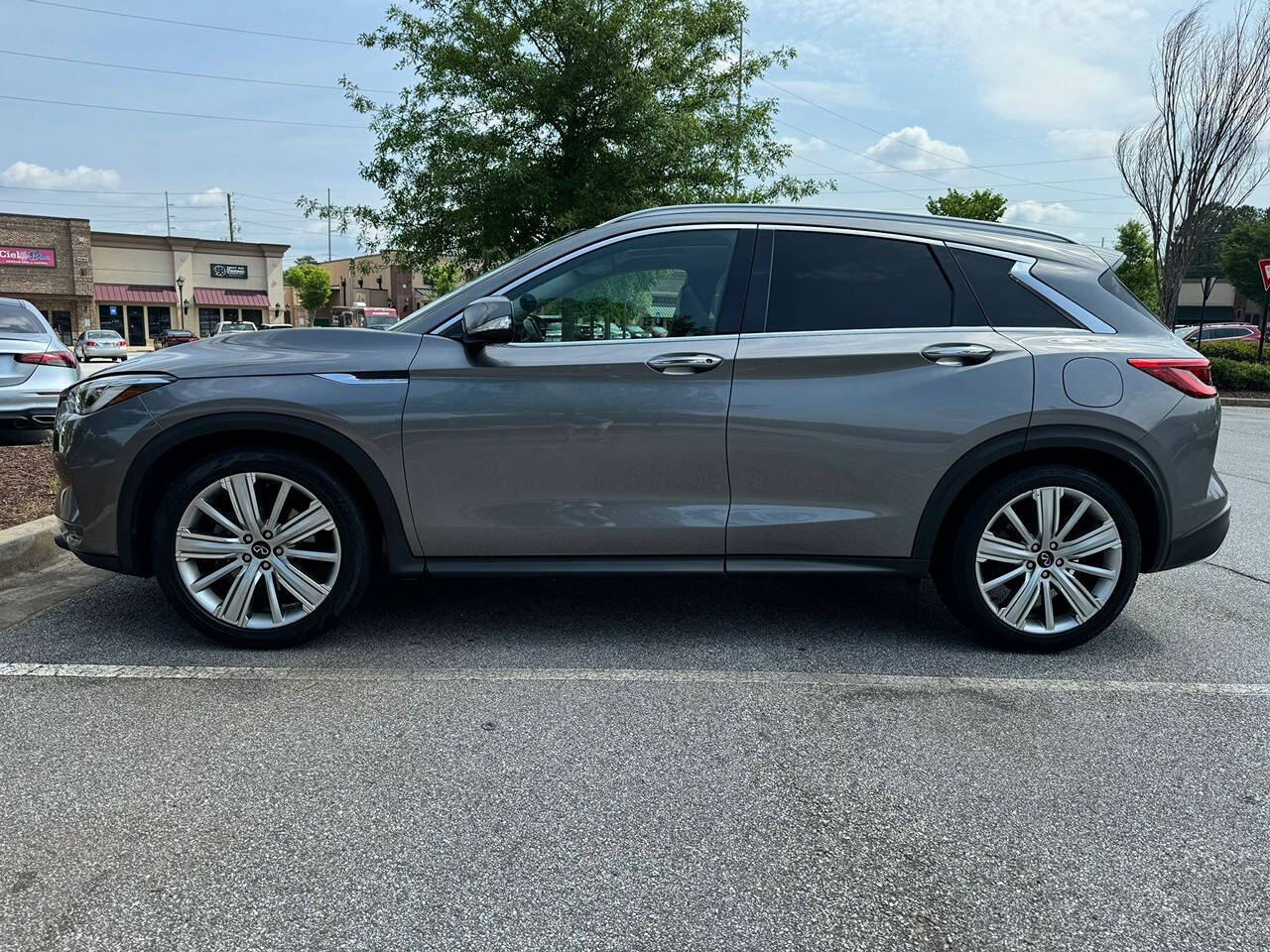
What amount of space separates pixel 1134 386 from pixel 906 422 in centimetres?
93

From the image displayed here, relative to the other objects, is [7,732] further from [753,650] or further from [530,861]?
[753,650]

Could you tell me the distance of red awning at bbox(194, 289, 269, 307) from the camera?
70.8m

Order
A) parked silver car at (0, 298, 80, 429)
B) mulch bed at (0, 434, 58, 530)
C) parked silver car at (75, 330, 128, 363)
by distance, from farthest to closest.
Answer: parked silver car at (75, 330, 128, 363) → parked silver car at (0, 298, 80, 429) → mulch bed at (0, 434, 58, 530)

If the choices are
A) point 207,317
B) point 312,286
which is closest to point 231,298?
point 207,317

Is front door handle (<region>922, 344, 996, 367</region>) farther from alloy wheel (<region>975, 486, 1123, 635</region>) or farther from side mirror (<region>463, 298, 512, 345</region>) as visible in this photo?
side mirror (<region>463, 298, 512, 345</region>)

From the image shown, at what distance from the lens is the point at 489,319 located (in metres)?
3.87

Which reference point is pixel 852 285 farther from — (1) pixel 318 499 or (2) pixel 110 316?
(2) pixel 110 316

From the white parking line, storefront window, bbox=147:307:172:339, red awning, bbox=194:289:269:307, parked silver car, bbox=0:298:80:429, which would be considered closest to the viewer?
the white parking line

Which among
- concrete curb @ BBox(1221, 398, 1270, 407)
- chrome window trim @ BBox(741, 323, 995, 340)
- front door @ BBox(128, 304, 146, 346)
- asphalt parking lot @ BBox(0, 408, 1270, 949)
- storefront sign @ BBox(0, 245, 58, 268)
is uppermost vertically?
storefront sign @ BBox(0, 245, 58, 268)

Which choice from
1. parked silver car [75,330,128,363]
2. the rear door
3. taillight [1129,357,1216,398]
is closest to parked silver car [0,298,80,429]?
the rear door

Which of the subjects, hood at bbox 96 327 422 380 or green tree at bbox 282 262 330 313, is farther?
green tree at bbox 282 262 330 313

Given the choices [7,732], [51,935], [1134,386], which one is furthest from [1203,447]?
[7,732]

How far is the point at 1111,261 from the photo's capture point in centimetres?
439

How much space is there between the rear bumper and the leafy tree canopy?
8608cm
